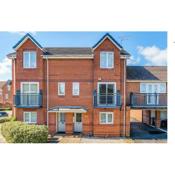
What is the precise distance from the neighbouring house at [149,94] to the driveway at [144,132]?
6.3 inches

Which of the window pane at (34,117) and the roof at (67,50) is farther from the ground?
the roof at (67,50)

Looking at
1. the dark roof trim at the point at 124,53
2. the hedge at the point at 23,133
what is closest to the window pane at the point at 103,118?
the hedge at the point at 23,133

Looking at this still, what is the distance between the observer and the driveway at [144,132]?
792 cm

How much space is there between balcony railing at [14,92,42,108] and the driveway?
2816mm

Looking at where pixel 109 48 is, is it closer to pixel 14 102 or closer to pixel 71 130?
pixel 71 130

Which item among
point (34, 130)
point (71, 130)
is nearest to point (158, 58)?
point (71, 130)

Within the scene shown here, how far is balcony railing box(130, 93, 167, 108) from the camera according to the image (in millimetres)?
8091

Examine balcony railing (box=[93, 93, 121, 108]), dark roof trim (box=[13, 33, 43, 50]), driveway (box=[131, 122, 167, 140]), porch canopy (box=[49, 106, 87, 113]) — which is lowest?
driveway (box=[131, 122, 167, 140])

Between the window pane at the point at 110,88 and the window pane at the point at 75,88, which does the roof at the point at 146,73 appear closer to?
the window pane at the point at 110,88

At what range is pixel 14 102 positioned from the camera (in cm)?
784

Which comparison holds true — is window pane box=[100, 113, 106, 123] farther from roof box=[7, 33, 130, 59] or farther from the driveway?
roof box=[7, 33, 130, 59]

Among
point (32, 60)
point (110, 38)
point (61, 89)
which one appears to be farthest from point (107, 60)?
point (32, 60)

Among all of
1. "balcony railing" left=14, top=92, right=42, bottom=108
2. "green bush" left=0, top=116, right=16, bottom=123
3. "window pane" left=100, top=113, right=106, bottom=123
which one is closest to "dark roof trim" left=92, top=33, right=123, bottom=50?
"window pane" left=100, top=113, right=106, bottom=123
